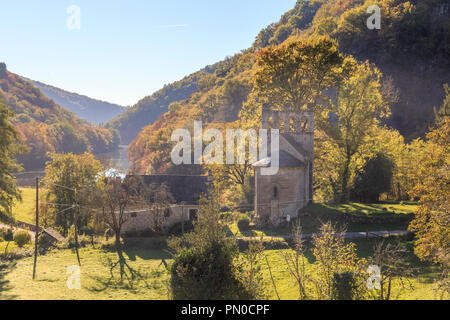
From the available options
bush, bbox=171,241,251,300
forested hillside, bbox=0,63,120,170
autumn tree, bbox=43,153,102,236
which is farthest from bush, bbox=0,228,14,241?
forested hillside, bbox=0,63,120,170

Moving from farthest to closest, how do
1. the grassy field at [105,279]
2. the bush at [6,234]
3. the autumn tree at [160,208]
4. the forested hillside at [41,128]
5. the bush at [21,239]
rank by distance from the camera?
the forested hillside at [41,128], the bush at [6,234], the autumn tree at [160,208], the bush at [21,239], the grassy field at [105,279]

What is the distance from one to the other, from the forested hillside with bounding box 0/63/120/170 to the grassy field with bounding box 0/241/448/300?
246 ft

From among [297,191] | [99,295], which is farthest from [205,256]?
[297,191]

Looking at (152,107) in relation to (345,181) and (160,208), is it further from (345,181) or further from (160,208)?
(345,181)

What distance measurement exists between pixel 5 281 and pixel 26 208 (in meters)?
32.6

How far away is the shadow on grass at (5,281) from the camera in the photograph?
14.4 meters

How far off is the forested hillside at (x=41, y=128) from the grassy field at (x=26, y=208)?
38655 millimetres

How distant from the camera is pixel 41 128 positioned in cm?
10719

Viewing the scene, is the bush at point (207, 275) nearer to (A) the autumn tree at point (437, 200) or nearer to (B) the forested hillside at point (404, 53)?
(A) the autumn tree at point (437, 200)

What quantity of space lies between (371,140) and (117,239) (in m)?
24.9

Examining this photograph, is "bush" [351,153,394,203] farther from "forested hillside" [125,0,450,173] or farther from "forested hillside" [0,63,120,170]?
"forested hillside" [0,63,120,170]

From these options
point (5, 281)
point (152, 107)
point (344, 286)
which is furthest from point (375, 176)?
point (152, 107)

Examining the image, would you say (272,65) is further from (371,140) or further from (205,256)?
(205,256)

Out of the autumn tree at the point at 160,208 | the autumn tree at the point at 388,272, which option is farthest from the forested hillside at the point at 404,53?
the autumn tree at the point at 388,272
